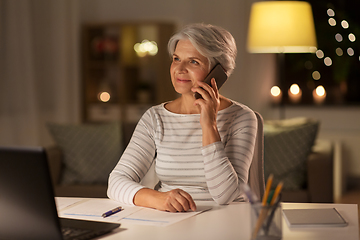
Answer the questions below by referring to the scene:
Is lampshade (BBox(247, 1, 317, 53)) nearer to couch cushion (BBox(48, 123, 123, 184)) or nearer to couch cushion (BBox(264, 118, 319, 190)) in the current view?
couch cushion (BBox(264, 118, 319, 190))

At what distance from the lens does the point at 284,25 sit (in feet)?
11.3

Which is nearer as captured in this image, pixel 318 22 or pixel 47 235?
pixel 47 235

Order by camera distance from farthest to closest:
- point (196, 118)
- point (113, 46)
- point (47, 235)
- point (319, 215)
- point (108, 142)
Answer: point (113, 46), point (108, 142), point (196, 118), point (319, 215), point (47, 235)

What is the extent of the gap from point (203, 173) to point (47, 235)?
761 mm

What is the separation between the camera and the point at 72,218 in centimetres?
129

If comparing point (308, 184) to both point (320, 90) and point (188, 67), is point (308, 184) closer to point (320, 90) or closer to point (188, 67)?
point (188, 67)

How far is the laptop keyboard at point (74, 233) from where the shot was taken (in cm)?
109

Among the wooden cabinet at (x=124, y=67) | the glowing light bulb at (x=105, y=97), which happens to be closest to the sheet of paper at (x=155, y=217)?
the wooden cabinet at (x=124, y=67)

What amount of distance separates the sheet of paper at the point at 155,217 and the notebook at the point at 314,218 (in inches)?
10.4

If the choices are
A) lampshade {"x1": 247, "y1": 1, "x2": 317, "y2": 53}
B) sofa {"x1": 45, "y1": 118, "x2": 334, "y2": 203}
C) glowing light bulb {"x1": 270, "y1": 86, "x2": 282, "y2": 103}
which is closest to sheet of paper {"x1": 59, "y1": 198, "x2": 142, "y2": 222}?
sofa {"x1": 45, "y1": 118, "x2": 334, "y2": 203}

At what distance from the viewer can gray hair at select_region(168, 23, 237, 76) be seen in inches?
65.9

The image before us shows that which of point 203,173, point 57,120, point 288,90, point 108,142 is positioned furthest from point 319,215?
point 288,90

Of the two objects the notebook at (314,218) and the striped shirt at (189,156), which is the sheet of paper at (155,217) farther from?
the notebook at (314,218)

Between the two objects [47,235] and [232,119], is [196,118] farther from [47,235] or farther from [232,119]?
[47,235]
